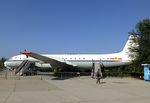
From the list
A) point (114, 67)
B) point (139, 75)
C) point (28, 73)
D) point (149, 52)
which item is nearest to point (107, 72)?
point (114, 67)

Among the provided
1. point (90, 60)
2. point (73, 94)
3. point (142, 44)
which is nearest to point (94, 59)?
point (90, 60)

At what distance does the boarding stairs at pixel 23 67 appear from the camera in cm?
3928

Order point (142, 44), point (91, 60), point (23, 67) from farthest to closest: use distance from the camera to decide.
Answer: point (91, 60) → point (23, 67) → point (142, 44)

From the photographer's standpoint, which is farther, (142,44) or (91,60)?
(91,60)

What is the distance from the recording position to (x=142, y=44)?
115 feet

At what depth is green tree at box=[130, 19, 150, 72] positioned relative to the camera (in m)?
34.4

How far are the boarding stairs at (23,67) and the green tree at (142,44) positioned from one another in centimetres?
1564

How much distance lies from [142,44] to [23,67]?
57.9 ft

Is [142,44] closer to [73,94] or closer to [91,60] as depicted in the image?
[91,60]

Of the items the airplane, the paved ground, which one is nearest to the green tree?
the airplane

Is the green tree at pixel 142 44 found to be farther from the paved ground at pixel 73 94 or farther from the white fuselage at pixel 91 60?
the paved ground at pixel 73 94

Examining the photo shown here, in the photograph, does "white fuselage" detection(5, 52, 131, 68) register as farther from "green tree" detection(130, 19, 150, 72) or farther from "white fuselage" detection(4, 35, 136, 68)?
"green tree" detection(130, 19, 150, 72)

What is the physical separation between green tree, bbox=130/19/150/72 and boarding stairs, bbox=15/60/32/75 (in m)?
15.6

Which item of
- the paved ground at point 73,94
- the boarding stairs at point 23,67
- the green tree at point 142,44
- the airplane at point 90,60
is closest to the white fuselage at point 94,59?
the airplane at point 90,60
